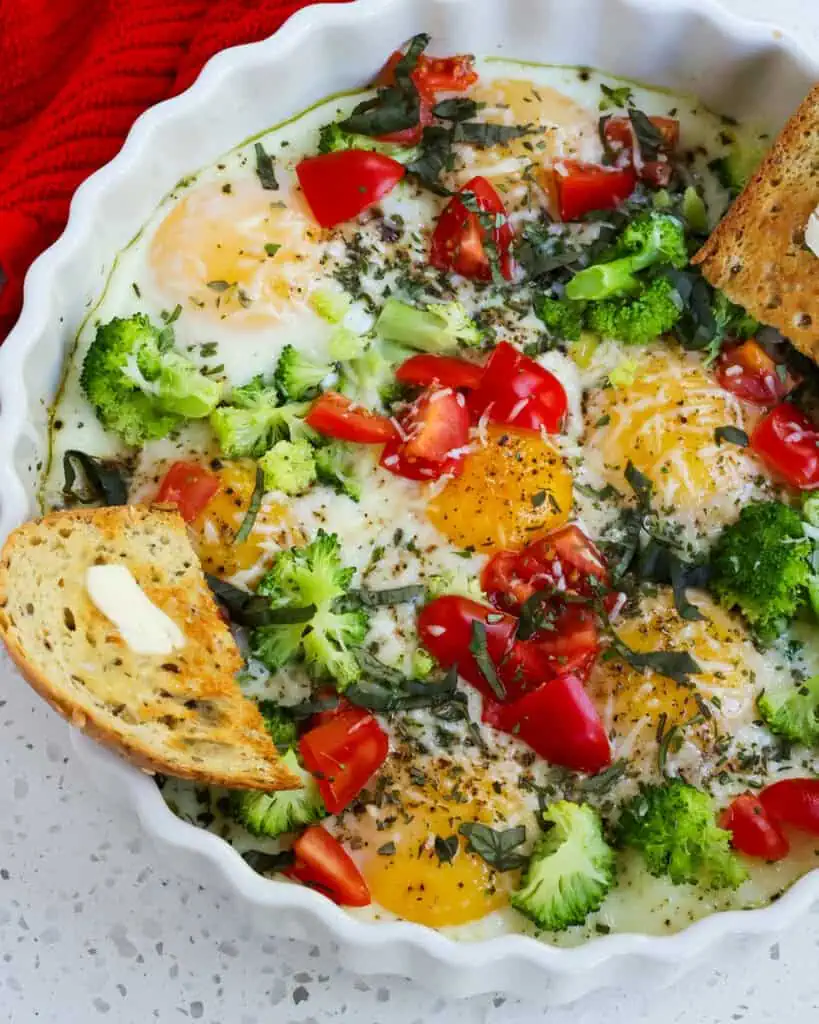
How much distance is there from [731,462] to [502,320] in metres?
0.61

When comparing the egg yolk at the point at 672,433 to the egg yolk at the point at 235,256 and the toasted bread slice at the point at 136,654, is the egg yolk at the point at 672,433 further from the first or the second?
the toasted bread slice at the point at 136,654

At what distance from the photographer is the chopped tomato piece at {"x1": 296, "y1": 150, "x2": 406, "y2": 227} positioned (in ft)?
9.95

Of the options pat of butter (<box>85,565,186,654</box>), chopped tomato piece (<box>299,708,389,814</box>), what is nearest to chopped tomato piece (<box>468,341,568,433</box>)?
chopped tomato piece (<box>299,708,389,814</box>)

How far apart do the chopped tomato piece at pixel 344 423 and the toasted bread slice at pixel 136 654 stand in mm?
415

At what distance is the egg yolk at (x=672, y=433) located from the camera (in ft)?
9.89

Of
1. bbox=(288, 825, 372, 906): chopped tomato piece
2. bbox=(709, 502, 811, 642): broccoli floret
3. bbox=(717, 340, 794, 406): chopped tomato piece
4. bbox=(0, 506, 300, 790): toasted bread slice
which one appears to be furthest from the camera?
bbox=(717, 340, 794, 406): chopped tomato piece

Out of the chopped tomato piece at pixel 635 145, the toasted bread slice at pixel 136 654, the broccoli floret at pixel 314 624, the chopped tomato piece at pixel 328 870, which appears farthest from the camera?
the chopped tomato piece at pixel 635 145

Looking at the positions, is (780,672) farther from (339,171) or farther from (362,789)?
(339,171)

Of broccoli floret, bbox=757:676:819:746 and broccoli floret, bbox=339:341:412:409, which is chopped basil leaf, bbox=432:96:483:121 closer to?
broccoli floret, bbox=339:341:412:409

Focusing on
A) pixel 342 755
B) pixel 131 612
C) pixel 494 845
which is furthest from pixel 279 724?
pixel 494 845

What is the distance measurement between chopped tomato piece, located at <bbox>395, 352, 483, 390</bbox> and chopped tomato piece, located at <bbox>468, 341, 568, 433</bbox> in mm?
29

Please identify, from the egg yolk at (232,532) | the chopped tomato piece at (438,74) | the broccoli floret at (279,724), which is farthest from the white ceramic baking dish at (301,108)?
the egg yolk at (232,532)

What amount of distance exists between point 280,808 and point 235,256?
1197 millimetres

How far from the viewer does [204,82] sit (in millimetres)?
2975
